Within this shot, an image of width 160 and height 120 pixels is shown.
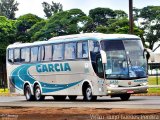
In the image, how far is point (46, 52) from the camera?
113 feet

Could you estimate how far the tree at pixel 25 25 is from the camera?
79.1 metres

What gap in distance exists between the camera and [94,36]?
3100 centimetres

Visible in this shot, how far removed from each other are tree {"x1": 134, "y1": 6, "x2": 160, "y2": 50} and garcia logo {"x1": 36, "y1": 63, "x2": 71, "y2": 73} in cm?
5905

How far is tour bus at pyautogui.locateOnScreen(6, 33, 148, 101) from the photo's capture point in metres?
30.1

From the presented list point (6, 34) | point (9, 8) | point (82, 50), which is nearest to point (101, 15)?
point (6, 34)

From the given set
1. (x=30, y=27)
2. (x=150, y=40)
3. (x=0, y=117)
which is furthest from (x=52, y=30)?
(x=0, y=117)

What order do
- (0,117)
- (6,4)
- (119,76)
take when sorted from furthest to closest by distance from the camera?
1. (6,4)
2. (119,76)
3. (0,117)

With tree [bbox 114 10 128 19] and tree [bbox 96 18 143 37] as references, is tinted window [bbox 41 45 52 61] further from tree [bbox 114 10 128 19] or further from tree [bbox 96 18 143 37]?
tree [bbox 114 10 128 19]

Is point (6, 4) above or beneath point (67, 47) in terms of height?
above

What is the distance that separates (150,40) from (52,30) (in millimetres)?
23489

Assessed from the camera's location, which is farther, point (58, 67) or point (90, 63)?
point (58, 67)

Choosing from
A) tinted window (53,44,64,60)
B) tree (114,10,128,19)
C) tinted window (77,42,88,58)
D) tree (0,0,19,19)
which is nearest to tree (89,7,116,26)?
tree (114,10,128,19)

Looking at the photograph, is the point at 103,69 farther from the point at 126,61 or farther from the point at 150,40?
the point at 150,40

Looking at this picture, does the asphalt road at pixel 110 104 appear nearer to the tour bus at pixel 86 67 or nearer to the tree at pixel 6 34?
the tour bus at pixel 86 67
